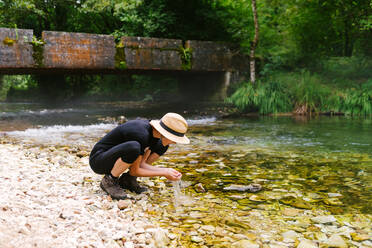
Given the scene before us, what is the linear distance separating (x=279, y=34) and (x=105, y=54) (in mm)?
8689

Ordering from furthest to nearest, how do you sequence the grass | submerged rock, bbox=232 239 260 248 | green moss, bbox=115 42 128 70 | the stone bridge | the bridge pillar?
the bridge pillar < the grass < green moss, bbox=115 42 128 70 < the stone bridge < submerged rock, bbox=232 239 260 248

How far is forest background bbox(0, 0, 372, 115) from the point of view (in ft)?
40.9

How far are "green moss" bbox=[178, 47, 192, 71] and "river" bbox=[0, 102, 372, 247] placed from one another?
4.71 meters

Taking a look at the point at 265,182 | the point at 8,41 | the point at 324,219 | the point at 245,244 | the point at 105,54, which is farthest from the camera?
the point at 105,54

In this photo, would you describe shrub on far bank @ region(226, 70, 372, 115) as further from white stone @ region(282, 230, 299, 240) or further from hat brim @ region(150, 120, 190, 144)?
white stone @ region(282, 230, 299, 240)

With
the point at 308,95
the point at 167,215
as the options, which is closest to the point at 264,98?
the point at 308,95

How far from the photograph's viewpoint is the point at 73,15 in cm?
1819

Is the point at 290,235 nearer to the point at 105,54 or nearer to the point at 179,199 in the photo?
the point at 179,199

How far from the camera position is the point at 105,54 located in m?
11.0

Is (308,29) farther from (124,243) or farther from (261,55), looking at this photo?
(124,243)

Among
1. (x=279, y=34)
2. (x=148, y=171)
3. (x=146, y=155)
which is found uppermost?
(x=279, y=34)

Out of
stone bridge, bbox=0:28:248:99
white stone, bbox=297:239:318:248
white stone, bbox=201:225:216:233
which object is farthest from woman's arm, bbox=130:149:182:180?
stone bridge, bbox=0:28:248:99

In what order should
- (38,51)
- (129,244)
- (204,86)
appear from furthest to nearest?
1. (204,86)
2. (38,51)
3. (129,244)

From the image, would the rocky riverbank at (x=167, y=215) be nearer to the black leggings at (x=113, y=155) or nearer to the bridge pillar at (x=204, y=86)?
the black leggings at (x=113, y=155)
